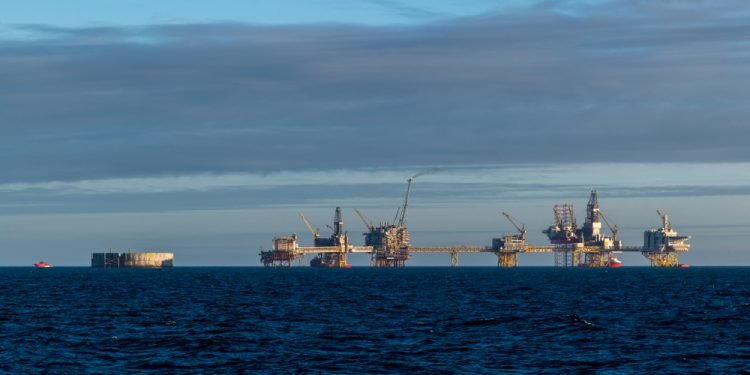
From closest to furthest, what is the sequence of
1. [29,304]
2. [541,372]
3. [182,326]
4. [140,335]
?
[541,372] → [140,335] → [182,326] → [29,304]

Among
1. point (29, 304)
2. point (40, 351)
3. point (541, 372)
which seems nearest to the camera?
point (541, 372)

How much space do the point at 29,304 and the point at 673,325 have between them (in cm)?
8240

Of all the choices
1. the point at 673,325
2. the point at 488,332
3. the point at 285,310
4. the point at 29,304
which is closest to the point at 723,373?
the point at 488,332

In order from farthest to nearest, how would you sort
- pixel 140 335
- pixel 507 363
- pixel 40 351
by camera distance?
1. pixel 140 335
2. pixel 40 351
3. pixel 507 363

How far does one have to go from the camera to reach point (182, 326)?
341 ft

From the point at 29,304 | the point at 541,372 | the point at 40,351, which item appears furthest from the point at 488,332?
the point at 29,304

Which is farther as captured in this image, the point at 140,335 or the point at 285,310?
the point at 285,310

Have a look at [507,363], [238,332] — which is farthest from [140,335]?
[507,363]

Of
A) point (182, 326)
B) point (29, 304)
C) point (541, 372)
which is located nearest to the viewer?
point (541, 372)

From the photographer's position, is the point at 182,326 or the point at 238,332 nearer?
the point at 238,332

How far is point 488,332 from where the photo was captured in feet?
318

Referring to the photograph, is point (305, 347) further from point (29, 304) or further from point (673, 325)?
point (29, 304)

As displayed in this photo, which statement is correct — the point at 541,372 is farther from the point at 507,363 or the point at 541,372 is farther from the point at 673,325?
the point at 673,325

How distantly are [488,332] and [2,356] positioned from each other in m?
40.7
